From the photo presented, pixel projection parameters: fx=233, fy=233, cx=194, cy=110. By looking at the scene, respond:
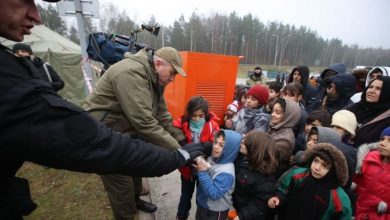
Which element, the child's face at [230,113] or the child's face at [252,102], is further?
the child's face at [230,113]

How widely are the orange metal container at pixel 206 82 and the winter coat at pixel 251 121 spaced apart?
0.44 m

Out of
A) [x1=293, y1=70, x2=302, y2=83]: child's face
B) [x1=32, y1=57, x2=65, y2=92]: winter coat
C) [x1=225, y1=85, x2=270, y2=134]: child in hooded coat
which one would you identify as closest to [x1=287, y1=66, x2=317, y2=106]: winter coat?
[x1=293, y1=70, x2=302, y2=83]: child's face

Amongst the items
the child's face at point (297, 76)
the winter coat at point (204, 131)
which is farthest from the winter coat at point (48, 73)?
the child's face at point (297, 76)

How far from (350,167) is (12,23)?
95.2 inches

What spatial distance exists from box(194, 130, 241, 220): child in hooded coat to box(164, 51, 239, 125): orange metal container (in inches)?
61.4

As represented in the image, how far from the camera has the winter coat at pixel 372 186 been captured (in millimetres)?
1963

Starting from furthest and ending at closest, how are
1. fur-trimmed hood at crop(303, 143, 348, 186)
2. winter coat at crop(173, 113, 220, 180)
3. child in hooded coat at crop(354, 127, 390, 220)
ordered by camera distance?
winter coat at crop(173, 113, 220, 180)
child in hooded coat at crop(354, 127, 390, 220)
fur-trimmed hood at crop(303, 143, 348, 186)

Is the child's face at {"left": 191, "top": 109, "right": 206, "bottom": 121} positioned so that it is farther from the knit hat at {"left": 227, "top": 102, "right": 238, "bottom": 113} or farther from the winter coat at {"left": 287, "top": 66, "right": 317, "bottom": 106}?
the winter coat at {"left": 287, "top": 66, "right": 317, "bottom": 106}

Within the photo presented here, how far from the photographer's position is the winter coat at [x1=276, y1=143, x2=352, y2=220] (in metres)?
1.81

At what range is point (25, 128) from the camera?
0.84 meters

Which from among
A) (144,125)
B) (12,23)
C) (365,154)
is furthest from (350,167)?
(12,23)

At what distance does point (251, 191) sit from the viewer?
6.82 feet

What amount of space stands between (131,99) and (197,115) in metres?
0.98

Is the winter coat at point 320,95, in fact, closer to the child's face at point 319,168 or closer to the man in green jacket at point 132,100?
the child's face at point 319,168
